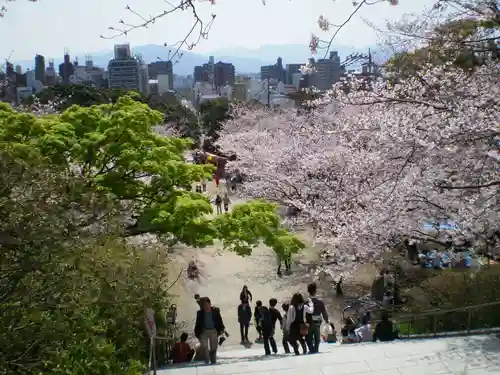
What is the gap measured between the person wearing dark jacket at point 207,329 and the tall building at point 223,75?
8432cm

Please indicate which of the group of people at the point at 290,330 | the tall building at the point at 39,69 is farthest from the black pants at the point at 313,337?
the tall building at the point at 39,69

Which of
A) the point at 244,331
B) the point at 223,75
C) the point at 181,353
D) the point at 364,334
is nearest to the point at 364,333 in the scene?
the point at 364,334

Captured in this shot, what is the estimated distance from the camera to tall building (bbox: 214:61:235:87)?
9338cm

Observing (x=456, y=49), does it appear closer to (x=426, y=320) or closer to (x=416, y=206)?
(x=416, y=206)

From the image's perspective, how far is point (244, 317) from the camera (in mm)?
9578

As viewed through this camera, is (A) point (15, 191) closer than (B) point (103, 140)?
Yes

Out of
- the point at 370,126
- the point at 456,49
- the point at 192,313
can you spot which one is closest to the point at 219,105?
the point at 192,313

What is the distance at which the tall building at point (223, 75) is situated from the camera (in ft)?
306

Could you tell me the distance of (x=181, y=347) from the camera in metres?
7.57

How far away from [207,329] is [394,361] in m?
2.53

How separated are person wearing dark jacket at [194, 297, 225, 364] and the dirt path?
3.12 m

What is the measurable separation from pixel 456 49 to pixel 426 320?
4.38m

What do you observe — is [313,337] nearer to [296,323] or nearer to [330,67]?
[296,323]

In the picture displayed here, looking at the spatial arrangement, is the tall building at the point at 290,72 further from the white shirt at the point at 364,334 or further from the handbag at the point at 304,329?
the handbag at the point at 304,329
